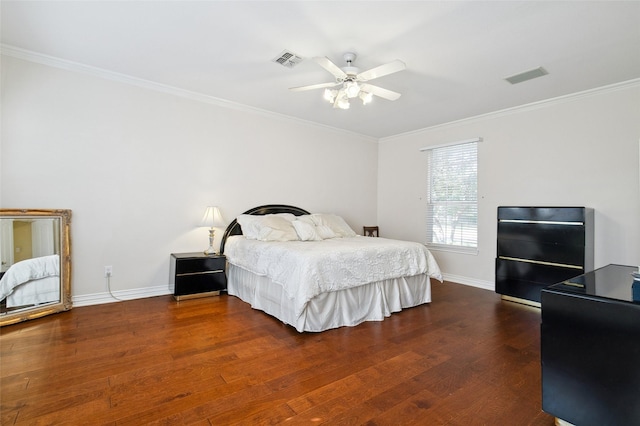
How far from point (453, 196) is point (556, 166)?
4.57 feet

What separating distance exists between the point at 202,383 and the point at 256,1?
8.53 ft

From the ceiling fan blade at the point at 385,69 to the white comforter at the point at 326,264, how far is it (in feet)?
5.30

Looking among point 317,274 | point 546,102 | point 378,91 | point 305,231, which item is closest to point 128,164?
point 305,231

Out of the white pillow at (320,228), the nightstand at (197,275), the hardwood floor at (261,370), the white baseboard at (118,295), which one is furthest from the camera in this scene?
the white pillow at (320,228)

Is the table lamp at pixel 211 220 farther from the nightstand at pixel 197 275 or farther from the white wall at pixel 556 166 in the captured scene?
the white wall at pixel 556 166

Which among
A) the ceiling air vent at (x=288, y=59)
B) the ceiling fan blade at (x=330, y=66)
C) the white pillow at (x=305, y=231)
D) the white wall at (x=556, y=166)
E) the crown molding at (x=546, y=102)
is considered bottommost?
the white pillow at (x=305, y=231)

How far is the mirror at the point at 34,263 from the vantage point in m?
2.86

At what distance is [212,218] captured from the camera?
3.99m

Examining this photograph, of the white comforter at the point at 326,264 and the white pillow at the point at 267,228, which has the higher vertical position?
the white pillow at the point at 267,228

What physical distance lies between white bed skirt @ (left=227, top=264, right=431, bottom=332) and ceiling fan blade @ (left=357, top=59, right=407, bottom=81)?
6.53 ft

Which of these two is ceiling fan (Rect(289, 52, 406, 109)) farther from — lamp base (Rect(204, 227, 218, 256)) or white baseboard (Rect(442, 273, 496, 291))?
white baseboard (Rect(442, 273, 496, 291))

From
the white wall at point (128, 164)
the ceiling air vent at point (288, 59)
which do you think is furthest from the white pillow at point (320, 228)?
the ceiling air vent at point (288, 59)

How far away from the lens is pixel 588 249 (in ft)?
11.2

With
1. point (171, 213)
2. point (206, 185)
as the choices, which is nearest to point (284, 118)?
point (206, 185)
